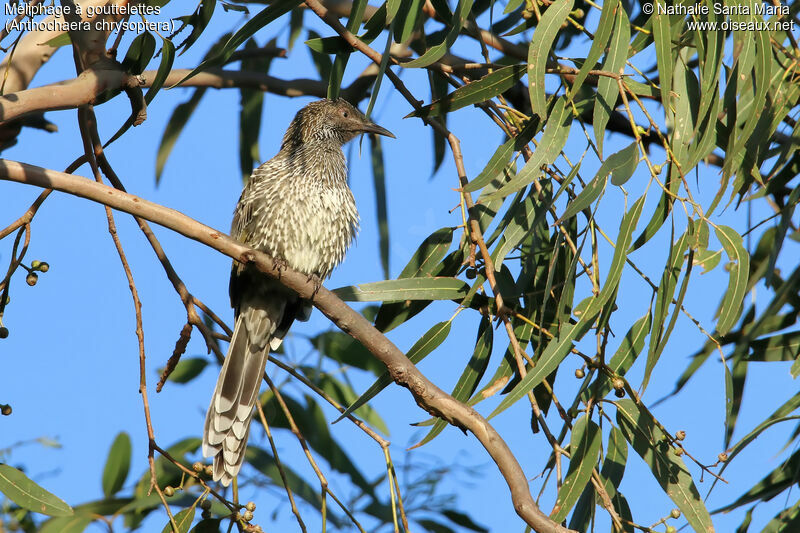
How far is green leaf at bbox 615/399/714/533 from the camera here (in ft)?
8.63

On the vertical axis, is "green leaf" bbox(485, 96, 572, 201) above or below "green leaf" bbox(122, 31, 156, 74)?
below

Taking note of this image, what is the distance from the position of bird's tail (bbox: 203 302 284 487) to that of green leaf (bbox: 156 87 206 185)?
1.54 meters

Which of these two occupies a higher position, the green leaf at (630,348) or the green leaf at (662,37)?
the green leaf at (662,37)

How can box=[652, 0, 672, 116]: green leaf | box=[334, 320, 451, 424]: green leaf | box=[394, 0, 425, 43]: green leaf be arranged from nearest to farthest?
box=[652, 0, 672, 116]: green leaf, box=[394, 0, 425, 43]: green leaf, box=[334, 320, 451, 424]: green leaf

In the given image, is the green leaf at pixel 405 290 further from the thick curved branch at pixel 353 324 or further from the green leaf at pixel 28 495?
the green leaf at pixel 28 495

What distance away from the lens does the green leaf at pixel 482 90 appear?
2746 mm

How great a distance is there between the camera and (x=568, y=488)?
2.53 meters

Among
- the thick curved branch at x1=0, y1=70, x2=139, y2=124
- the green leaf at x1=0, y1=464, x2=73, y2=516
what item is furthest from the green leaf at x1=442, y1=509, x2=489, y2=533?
the thick curved branch at x1=0, y1=70, x2=139, y2=124

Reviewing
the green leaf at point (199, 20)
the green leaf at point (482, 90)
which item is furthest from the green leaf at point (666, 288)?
the green leaf at point (199, 20)

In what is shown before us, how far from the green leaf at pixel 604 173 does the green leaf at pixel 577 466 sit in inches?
27.6

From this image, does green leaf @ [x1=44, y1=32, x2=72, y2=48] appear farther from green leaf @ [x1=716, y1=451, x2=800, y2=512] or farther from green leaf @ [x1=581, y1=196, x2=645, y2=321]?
green leaf @ [x1=716, y1=451, x2=800, y2=512]

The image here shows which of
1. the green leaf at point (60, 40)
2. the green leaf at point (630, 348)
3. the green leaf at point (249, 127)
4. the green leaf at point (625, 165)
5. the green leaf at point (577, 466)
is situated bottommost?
the green leaf at point (577, 466)

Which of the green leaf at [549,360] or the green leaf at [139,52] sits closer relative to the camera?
the green leaf at [549,360]

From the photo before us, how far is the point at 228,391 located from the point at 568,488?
166 cm
